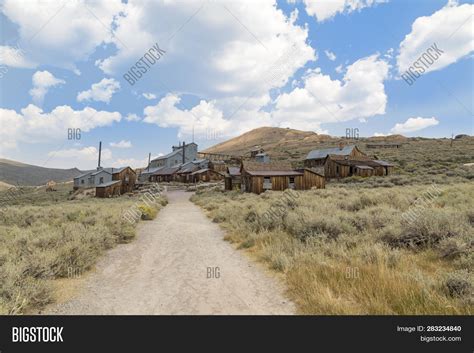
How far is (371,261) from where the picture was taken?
5.76 meters

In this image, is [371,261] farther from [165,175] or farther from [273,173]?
[165,175]

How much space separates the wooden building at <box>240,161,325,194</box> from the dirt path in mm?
21942

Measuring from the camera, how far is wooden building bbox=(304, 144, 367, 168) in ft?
157

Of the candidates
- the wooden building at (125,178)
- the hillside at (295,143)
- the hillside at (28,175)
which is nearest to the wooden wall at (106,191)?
the wooden building at (125,178)

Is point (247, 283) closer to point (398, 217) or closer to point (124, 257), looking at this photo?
point (124, 257)

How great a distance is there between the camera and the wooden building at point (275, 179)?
30969mm

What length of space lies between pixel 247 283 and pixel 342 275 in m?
1.94

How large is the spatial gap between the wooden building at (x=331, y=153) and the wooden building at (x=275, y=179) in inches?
699

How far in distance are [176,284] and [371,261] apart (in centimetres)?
433

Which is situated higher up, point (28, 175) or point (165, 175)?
point (28, 175)

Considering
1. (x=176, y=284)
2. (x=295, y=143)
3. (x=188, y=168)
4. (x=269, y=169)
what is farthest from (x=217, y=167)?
(x=295, y=143)

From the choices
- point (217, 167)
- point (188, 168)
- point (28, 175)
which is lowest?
point (188, 168)

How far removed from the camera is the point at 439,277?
4539 millimetres

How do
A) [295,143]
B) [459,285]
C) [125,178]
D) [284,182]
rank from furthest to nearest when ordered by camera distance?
[295,143] → [125,178] → [284,182] → [459,285]
